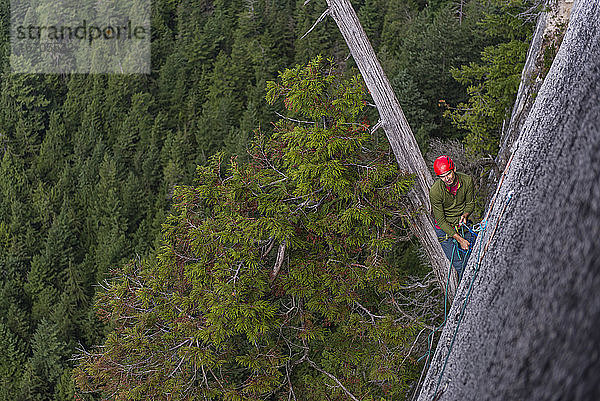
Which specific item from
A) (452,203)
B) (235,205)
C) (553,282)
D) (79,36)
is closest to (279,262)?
(235,205)

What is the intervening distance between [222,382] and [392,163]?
13.9 feet

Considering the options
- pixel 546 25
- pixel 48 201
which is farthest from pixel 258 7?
pixel 546 25

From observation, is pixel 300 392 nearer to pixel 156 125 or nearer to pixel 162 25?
pixel 156 125

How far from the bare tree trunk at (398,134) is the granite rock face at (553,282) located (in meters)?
4.88

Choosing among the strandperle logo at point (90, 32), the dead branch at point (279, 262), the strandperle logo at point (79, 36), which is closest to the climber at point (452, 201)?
the dead branch at point (279, 262)

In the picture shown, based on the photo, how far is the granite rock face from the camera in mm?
1011

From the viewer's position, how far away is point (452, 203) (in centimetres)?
571

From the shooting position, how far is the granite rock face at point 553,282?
39.8 inches

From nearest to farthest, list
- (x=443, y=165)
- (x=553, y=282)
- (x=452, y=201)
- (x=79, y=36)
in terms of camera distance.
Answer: (x=553, y=282) < (x=443, y=165) < (x=452, y=201) < (x=79, y=36)

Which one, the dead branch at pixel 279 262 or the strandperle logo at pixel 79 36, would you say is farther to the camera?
the strandperle logo at pixel 79 36

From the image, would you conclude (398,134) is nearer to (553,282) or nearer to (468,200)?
(468,200)

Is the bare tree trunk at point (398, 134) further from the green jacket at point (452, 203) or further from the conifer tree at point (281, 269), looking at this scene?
the green jacket at point (452, 203)

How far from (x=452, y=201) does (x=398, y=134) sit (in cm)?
→ 194

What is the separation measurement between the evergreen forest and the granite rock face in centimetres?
483
